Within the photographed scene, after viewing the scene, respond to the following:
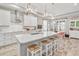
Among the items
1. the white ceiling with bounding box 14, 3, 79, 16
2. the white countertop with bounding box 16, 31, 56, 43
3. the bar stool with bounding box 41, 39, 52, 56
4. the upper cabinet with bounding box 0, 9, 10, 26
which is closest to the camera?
the white ceiling with bounding box 14, 3, 79, 16

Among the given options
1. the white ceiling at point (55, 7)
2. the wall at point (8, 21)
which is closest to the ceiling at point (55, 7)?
the white ceiling at point (55, 7)

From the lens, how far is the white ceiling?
6.13 feet

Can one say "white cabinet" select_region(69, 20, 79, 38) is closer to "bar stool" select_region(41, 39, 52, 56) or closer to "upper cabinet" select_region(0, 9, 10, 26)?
"bar stool" select_region(41, 39, 52, 56)

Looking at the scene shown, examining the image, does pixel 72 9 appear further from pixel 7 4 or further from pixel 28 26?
pixel 7 4

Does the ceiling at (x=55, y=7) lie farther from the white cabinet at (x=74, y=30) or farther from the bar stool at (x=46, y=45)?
the bar stool at (x=46, y=45)

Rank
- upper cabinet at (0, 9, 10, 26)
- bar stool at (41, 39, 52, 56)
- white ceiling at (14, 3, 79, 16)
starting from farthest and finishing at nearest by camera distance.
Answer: bar stool at (41, 39, 52, 56), upper cabinet at (0, 9, 10, 26), white ceiling at (14, 3, 79, 16)

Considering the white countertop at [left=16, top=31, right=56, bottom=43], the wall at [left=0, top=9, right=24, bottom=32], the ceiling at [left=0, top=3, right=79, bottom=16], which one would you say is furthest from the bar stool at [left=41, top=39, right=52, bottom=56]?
the ceiling at [left=0, top=3, right=79, bottom=16]

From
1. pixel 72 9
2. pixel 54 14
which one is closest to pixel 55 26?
pixel 54 14

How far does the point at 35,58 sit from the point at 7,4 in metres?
1.44

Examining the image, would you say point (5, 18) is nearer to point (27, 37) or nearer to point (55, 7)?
point (27, 37)

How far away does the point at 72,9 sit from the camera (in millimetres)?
1953

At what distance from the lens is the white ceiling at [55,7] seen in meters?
1.87

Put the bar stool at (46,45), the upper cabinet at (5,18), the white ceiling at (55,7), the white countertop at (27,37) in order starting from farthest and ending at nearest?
the bar stool at (46,45) < the upper cabinet at (5,18) < the white countertop at (27,37) < the white ceiling at (55,7)

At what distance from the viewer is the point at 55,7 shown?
6.57 feet
